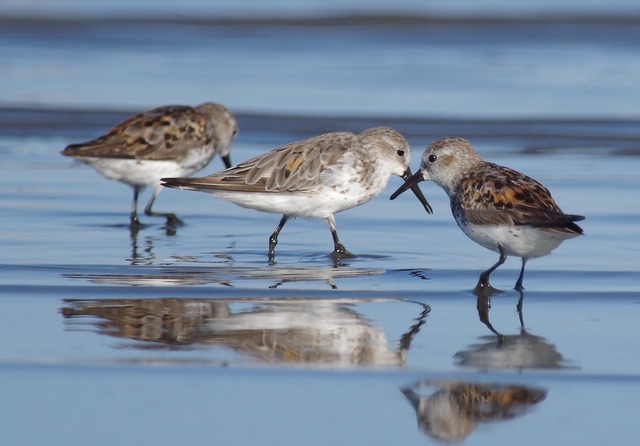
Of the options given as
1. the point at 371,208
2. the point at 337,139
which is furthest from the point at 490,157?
the point at 337,139

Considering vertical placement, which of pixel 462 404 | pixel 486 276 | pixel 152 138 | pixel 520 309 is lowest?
pixel 462 404

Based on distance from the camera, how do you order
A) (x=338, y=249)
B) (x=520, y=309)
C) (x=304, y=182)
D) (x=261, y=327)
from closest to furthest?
1. (x=261, y=327)
2. (x=520, y=309)
3. (x=338, y=249)
4. (x=304, y=182)

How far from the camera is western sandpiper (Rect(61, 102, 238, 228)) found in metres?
10.7

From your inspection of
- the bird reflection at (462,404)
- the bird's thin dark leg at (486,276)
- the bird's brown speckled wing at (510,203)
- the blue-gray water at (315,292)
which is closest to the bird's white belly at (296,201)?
the blue-gray water at (315,292)

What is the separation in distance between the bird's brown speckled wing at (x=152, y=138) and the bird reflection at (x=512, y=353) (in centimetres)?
490

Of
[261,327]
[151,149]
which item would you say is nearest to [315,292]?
[261,327]

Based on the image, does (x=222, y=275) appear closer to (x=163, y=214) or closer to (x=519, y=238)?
(x=519, y=238)

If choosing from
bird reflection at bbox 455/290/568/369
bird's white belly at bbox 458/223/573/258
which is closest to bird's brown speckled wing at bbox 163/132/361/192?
bird's white belly at bbox 458/223/573/258

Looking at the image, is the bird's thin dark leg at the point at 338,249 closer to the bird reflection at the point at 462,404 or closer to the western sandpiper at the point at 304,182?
the western sandpiper at the point at 304,182

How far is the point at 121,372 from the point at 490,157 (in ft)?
28.8

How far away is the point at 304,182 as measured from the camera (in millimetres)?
9258

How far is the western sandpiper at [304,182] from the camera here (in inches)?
363

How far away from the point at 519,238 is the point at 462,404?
2270 millimetres

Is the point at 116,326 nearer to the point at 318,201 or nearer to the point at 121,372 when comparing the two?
the point at 121,372
